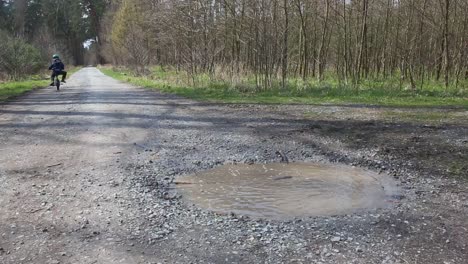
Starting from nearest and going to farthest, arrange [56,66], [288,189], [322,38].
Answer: [288,189], [56,66], [322,38]

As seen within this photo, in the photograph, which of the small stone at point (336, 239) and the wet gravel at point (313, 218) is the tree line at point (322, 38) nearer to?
the wet gravel at point (313, 218)

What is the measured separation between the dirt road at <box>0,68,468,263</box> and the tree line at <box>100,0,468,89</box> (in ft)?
28.2

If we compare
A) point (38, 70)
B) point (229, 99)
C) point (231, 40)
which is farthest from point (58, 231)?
point (38, 70)

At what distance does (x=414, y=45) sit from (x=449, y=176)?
15645mm

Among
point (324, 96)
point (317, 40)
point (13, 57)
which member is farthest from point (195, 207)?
point (13, 57)

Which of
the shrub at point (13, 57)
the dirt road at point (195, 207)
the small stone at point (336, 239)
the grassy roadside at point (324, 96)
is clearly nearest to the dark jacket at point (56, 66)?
the grassy roadside at point (324, 96)

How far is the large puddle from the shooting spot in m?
4.12

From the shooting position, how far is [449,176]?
4.94 m

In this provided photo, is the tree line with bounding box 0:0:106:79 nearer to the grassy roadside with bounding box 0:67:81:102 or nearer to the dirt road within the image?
the grassy roadside with bounding box 0:67:81:102

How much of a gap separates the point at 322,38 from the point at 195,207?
19944 millimetres

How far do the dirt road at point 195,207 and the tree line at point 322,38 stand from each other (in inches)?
338

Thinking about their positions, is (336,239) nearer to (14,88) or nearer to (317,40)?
(14,88)

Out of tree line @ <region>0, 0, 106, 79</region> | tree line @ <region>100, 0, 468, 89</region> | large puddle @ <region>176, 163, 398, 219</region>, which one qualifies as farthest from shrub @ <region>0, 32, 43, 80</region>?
large puddle @ <region>176, 163, 398, 219</region>

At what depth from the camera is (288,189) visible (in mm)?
4703
